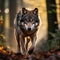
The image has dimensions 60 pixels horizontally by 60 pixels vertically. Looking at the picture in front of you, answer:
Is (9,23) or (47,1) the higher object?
(47,1)

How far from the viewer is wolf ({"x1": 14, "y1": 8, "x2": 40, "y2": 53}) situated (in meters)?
8.94

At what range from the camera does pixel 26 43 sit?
9.93 m

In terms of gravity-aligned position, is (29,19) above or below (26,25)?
above

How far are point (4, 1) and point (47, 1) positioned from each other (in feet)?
20.2

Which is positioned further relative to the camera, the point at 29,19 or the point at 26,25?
the point at 29,19

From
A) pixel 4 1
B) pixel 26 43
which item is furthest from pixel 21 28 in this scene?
pixel 4 1

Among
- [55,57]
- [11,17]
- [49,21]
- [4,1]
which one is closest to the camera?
[55,57]

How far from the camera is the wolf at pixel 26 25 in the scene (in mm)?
8938

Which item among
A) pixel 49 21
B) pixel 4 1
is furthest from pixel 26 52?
pixel 4 1

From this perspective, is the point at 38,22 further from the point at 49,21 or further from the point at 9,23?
the point at 9,23

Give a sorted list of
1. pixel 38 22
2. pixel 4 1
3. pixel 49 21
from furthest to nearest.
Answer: pixel 4 1 → pixel 49 21 → pixel 38 22

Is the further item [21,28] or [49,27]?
[49,27]

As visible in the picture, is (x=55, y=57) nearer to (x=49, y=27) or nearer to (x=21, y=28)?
(x=21, y=28)

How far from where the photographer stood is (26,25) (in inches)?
348
